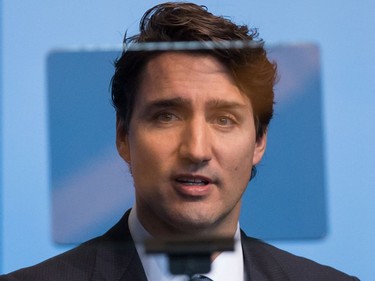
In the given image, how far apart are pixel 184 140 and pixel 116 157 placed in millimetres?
175

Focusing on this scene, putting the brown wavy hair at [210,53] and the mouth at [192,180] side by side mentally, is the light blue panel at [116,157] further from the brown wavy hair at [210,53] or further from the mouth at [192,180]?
the mouth at [192,180]

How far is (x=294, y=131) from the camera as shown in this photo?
1.46m

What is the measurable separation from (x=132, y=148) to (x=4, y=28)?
0.37 metres

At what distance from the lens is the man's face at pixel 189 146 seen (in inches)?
53.2

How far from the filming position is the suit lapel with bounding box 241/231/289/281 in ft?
4.87

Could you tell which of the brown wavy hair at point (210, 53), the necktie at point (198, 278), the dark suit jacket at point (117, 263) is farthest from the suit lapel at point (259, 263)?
the brown wavy hair at point (210, 53)

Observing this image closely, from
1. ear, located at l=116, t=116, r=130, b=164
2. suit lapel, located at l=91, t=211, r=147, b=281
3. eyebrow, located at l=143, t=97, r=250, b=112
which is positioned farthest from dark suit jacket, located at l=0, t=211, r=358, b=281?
eyebrow, located at l=143, t=97, r=250, b=112

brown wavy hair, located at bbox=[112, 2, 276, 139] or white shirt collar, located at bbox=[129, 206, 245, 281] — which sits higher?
brown wavy hair, located at bbox=[112, 2, 276, 139]

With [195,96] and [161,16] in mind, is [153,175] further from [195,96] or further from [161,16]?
[161,16]

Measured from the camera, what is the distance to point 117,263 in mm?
1468

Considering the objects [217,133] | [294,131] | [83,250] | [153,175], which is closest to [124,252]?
[83,250]

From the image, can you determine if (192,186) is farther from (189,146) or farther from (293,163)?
(293,163)

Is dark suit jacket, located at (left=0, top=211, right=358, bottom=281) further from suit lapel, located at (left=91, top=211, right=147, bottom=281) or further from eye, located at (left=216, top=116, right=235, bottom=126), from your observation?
eye, located at (left=216, top=116, right=235, bottom=126)

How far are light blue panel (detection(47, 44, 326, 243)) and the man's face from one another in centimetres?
4
